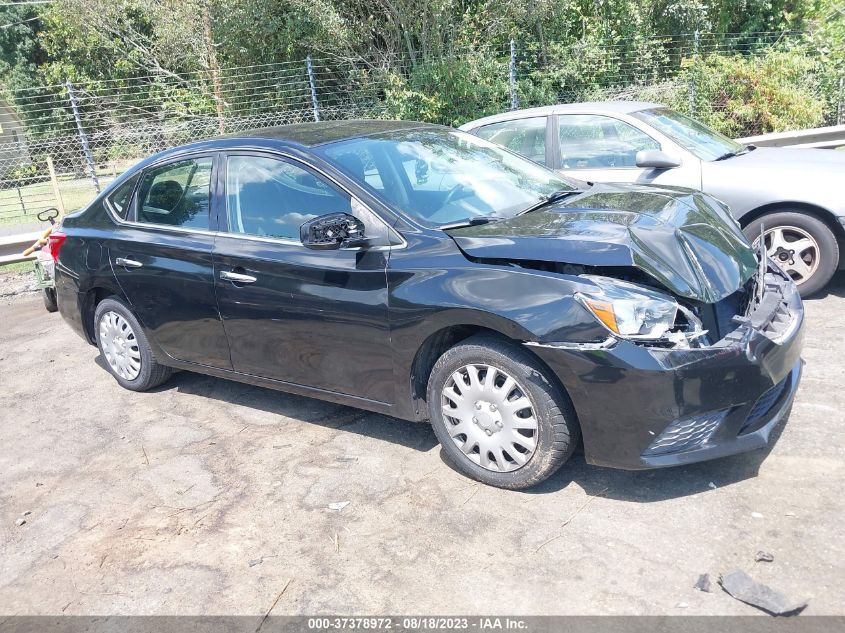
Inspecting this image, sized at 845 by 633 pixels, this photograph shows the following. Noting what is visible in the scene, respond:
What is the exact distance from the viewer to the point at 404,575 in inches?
124

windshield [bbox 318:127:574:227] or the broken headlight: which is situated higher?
windshield [bbox 318:127:574:227]

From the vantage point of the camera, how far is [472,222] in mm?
3922

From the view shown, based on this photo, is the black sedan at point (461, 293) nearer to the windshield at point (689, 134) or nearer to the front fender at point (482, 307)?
the front fender at point (482, 307)

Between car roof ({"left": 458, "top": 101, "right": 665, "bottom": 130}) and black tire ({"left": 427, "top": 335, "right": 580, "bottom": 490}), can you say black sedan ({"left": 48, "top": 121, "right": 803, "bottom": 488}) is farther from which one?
car roof ({"left": 458, "top": 101, "right": 665, "bottom": 130})

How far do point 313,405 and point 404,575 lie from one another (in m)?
1.98

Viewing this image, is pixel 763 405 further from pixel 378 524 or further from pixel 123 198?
pixel 123 198

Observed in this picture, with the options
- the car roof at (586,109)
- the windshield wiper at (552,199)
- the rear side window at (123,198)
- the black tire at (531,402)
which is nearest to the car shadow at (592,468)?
the black tire at (531,402)

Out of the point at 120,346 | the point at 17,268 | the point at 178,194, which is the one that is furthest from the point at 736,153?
the point at 17,268

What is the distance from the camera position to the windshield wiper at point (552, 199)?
417cm

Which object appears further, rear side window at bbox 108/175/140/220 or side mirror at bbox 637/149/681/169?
side mirror at bbox 637/149/681/169

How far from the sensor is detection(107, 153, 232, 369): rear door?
4.58 metres

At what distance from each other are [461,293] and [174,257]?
2.09m

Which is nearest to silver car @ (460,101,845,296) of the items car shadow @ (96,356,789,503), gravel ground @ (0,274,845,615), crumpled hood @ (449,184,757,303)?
gravel ground @ (0,274,845,615)

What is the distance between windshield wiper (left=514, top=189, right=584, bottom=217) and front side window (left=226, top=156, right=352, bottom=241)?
989mm
